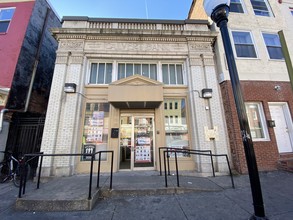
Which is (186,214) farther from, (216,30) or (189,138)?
(216,30)

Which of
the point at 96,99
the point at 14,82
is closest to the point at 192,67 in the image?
the point at 96,99

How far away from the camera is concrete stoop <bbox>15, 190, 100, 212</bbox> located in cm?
312

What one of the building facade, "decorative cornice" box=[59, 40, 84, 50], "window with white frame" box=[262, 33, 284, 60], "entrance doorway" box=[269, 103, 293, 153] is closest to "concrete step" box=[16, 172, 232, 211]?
the building facade

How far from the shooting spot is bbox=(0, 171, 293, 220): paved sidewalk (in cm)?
290

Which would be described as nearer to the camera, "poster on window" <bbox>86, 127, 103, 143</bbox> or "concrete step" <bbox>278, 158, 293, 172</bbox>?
"concrete step" <bbox>278, 158, 293, 172</bbox>

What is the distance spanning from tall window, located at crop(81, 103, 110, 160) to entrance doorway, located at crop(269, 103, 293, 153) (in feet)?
25.5

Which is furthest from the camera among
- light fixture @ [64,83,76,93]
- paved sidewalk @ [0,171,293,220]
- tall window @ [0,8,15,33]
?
tall window @ [0,8,15,33]

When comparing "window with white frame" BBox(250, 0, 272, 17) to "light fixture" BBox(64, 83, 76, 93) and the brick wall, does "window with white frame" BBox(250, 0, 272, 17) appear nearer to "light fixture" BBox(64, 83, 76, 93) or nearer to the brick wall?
Result: the brick wall

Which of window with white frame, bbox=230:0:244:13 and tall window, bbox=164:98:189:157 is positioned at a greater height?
window with white frame, bbox=230:0:244:13

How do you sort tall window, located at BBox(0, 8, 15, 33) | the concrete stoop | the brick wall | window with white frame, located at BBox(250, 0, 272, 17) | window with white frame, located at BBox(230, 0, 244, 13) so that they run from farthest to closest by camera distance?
window with white frame, located at BBox(250, 0, 272, 17) → window with white frame, located at BBox(230, 0, 244, 13) → tall window, located at BBox(0, 8, 15, 33) → the brick wall → the concrete stoop

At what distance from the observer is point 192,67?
21.8 ft

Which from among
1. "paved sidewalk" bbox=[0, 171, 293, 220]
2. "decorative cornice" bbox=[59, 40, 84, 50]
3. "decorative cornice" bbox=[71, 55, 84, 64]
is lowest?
"paved sidewalk" bbox=[0, 171, 293, 220]

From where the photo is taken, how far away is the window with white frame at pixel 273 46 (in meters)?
7.12

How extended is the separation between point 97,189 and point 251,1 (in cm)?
1190
